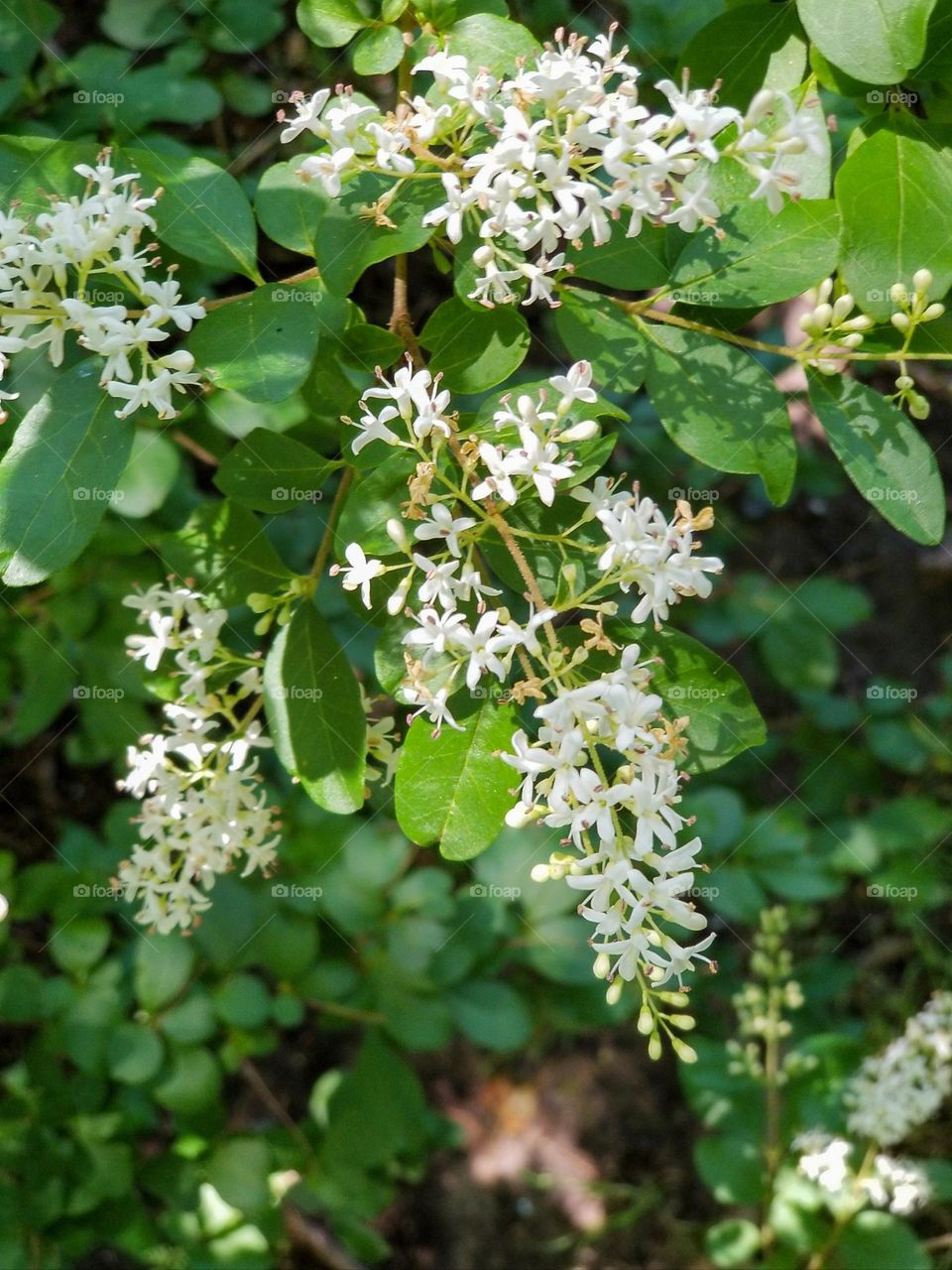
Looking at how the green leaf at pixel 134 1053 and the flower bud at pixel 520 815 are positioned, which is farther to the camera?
the green leaf at pixel 134 1053

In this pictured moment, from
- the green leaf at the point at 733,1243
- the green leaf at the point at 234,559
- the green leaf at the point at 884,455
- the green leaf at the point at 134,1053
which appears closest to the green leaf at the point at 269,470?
the green leaf at the point at 234,559

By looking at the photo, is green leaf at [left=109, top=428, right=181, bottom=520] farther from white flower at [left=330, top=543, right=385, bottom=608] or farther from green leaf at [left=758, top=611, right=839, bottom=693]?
green leaf at [left=758, top=611, right=839, bottom=693]

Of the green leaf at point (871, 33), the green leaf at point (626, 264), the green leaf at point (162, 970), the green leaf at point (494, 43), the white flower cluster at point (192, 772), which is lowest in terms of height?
the green leaf at point (162, 970)

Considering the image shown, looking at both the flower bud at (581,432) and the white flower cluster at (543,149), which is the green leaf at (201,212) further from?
the flower bud at (581,432)

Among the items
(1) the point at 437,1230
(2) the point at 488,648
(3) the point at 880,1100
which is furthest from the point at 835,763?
(2) the point at 488,648

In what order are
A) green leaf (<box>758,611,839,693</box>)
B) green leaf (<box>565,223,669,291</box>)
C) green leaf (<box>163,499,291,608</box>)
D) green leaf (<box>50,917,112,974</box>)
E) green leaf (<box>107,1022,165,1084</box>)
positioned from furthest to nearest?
green leaf (<box>758,611,839,693</box>) < green leaf (<box>50,917,112,974</box>) < green leaf (<box>107,1022,165,1084</box>) < green leaf (<box>163,499,291,608</box>) < green leaf (<box>565,223,669,291</box>)

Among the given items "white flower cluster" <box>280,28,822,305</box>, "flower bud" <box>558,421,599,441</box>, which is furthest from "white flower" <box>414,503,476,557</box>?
"white flower cluster" <box>280,28,822,305</box>
